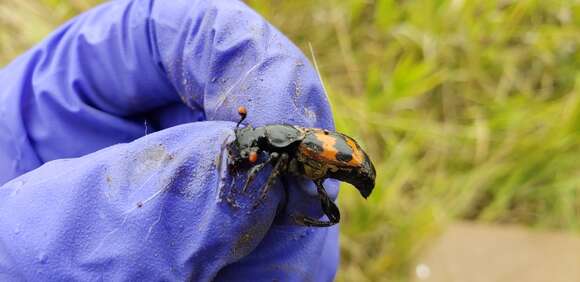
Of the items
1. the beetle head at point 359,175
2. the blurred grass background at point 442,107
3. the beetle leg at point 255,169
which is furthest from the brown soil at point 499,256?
the beetle leg at point 255,169

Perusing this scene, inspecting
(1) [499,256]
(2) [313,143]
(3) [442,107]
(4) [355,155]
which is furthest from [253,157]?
(3) [442,107]

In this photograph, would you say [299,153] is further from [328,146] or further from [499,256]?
[499,256]

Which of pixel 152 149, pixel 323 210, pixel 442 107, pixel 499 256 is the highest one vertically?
pixel 152 149

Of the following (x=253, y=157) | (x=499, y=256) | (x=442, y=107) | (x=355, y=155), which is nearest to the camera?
(x=253, y=157)

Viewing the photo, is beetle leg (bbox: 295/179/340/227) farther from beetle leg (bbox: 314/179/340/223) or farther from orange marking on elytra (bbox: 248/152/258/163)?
orange marking on elytra (bbox: 248/152/258/163)

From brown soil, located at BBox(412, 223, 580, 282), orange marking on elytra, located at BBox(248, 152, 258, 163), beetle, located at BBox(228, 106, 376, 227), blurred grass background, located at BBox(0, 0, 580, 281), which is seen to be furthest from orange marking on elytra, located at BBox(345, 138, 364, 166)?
brown soil, located at BBox(412, 223, 580, 282)

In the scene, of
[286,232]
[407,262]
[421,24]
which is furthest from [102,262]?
[421,24]

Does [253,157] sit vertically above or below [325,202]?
above

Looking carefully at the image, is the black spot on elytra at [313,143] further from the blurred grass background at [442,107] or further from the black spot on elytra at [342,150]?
the blurred grass background at [442,107]
